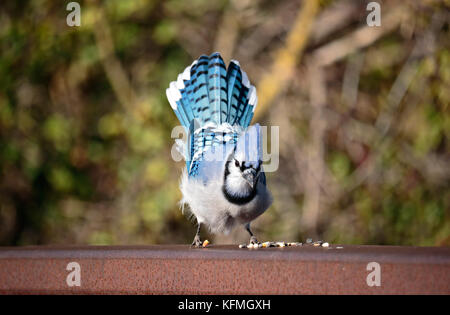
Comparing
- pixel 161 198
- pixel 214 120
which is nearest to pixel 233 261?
pixel 214 120

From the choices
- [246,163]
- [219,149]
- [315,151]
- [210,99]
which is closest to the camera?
[246,163]

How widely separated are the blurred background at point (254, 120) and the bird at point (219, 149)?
4.90 ft

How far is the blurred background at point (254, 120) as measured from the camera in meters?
4.68

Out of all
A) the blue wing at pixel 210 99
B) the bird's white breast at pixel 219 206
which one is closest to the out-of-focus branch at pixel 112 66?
the blue wing at pixel 210 99

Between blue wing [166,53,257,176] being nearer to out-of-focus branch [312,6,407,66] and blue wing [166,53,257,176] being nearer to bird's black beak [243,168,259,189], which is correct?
bird's black beak [243,168,259,189]

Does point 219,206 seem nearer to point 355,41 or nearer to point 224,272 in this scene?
point 224,272

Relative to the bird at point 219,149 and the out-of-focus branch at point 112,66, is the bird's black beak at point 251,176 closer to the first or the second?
the bird at point 219,149

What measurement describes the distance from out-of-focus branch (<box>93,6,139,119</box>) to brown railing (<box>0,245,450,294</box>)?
296cm

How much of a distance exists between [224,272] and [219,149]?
3.22 feet

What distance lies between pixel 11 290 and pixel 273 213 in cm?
296

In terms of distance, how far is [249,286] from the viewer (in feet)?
6.21

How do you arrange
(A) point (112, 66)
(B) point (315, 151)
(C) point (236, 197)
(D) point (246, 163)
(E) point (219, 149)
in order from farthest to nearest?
(A) point (112, 66) < (B) point (315, 151) < (E) point (219, 149) < (C) point (236, 197) < (D) point (246, 163)

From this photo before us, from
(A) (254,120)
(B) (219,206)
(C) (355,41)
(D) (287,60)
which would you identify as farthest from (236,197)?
(C) (355,41)

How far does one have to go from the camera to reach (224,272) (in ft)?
6.26
